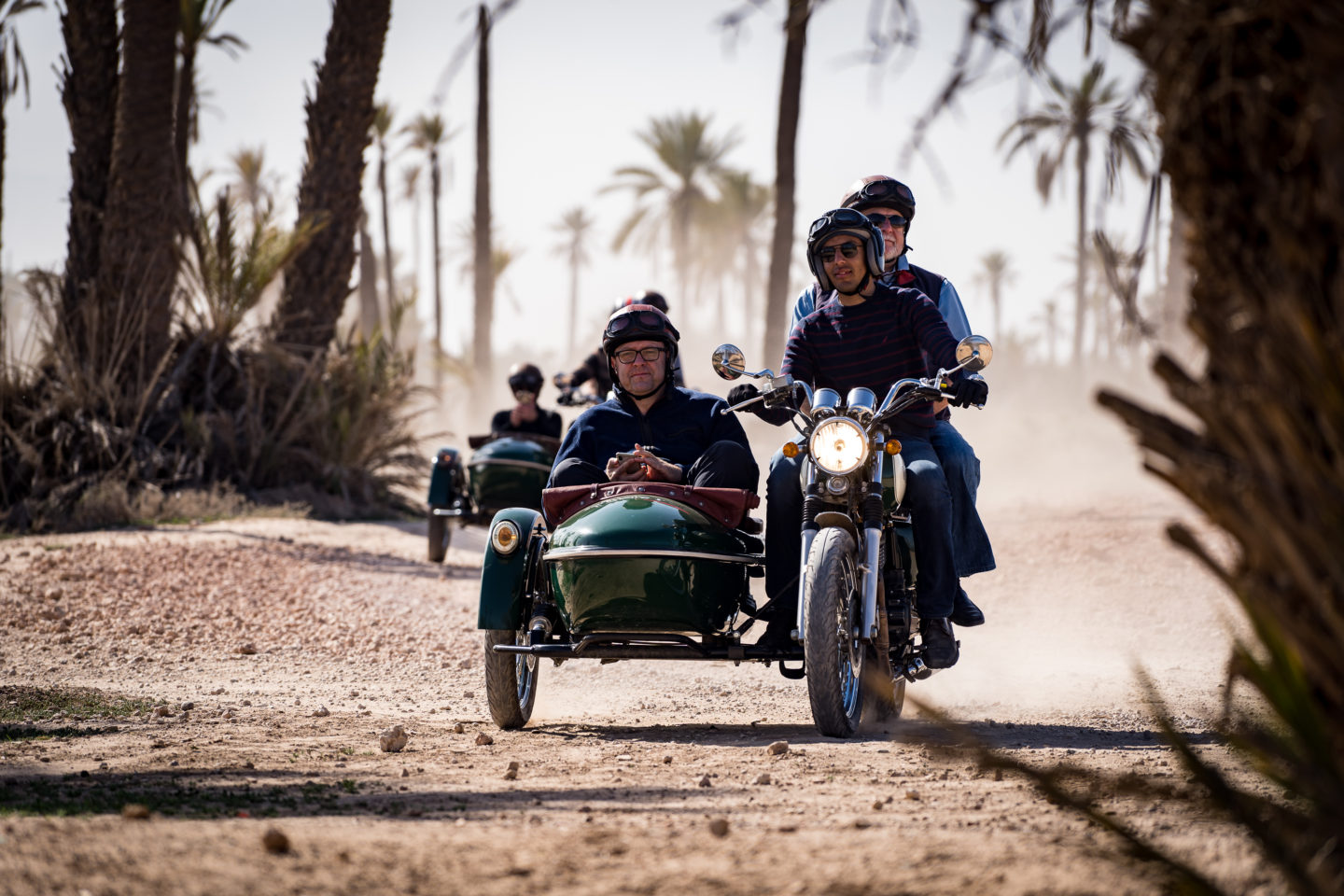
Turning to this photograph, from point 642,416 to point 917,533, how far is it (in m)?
1.52

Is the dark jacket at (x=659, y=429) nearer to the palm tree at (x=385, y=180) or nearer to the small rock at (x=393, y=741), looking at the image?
the small rock at (x=393, y=741)

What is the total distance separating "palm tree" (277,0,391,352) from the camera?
18.4m

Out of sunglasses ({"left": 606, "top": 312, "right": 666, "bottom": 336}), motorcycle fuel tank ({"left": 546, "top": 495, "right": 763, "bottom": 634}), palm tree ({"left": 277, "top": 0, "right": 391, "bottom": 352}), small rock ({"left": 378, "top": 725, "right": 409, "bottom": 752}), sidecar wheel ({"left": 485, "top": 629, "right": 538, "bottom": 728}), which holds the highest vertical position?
palm tree ({"left": 277, "top": 0, "right": 391, "bottom": 352})

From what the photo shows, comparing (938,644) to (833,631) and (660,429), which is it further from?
(660,429)

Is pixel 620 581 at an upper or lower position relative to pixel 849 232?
lower

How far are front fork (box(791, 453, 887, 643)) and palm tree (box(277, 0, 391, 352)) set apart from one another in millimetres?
13755

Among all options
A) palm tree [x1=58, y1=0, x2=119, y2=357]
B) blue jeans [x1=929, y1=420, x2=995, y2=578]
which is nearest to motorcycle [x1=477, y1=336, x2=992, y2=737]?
blue jeans [x1=929, y1=420, x2=995, y2=578]

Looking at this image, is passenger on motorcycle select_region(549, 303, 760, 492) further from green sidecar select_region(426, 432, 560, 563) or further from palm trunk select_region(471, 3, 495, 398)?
palm trunk select_region(471, 3, 495, 398)

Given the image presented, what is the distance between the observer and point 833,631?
5387 millimetres

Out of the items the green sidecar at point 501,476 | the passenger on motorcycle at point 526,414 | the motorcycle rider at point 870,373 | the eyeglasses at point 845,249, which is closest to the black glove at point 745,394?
the motorcycle rider at point 870,373

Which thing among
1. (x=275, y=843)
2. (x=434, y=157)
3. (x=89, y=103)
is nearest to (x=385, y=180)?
(x=434, y=157)

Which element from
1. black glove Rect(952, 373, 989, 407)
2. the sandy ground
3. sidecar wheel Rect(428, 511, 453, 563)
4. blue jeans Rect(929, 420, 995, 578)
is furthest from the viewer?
sidecar wheel Rect(428, 511, 453, 563)

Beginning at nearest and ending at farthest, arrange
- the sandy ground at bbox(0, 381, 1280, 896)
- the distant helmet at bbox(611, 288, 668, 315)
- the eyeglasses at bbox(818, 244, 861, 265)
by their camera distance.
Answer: the sandy ground at bbox(0, 381, 1280, 896) < the eyeglasses at bbox(818, 244, 861, 265) < the distant helmet at bbox(611, 288, 668, 315)

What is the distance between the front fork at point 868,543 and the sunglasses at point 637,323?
129cm
